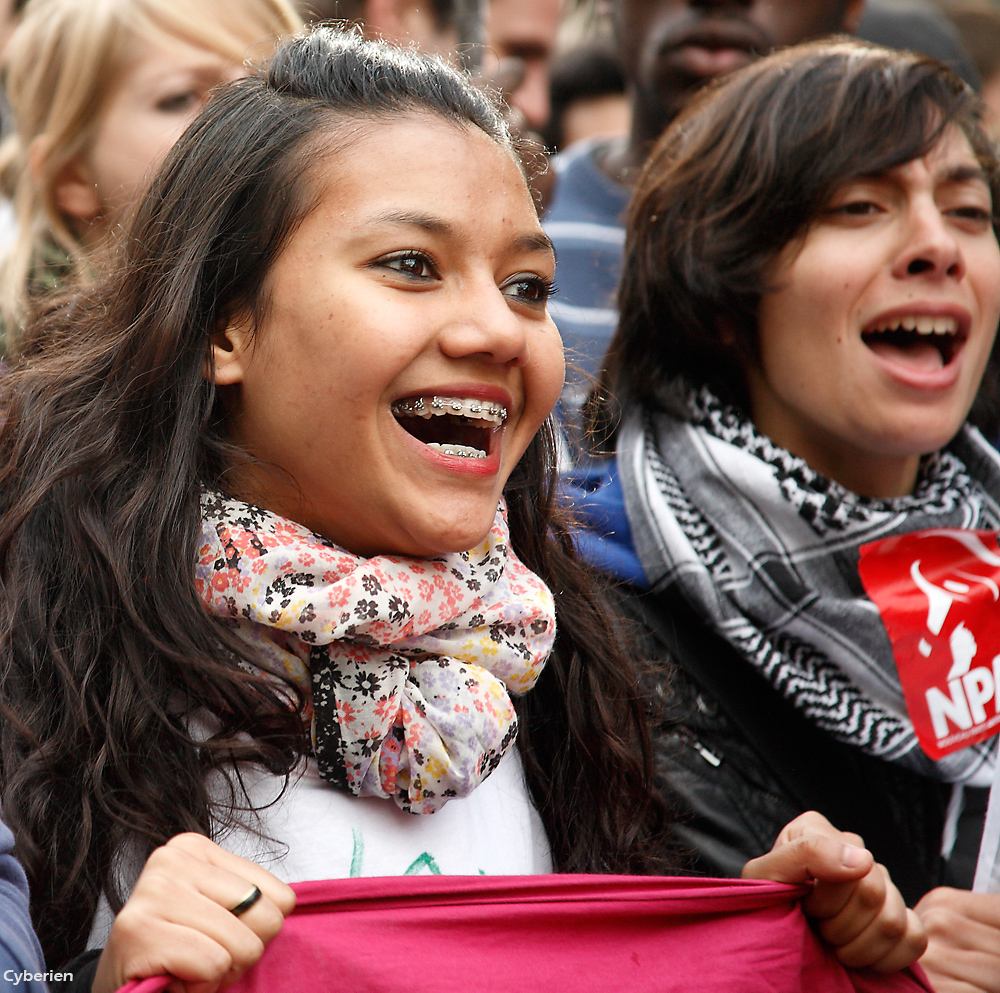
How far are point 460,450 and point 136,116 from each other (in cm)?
167

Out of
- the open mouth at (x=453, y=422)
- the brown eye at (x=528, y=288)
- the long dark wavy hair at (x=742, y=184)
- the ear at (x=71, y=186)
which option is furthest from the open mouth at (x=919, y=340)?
the ear at (x=71, y=186)

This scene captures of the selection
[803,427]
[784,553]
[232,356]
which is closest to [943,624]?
[784,553]

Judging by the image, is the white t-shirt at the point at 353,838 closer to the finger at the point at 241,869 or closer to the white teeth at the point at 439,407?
the finger at the point at 241,869

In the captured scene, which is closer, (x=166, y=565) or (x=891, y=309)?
(x=166, y=565)

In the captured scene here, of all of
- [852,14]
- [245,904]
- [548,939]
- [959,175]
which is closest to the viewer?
[245,904]

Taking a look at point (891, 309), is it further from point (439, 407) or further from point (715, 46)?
point (715, 46)

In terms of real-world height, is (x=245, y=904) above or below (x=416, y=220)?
below

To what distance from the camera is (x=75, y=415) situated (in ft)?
5.59

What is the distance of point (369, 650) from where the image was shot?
1.58 metres

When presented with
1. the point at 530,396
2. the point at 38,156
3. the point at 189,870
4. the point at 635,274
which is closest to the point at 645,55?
the point at 635,274

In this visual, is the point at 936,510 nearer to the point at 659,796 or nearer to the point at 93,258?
the point at 659,796

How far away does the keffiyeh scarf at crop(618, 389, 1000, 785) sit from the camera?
2.19 metres

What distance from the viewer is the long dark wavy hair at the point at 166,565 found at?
1492 mm

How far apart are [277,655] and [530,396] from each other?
1.53 feet
